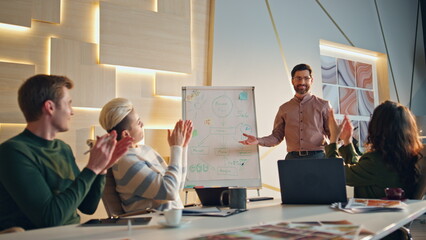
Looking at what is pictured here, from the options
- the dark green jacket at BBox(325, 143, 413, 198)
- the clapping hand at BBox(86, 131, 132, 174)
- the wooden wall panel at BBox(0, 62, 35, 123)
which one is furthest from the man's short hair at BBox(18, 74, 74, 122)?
the dark green jacket at BBox(325, 143, 413, 198)

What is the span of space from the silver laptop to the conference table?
0.53 feet

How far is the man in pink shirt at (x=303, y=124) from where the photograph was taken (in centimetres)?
368

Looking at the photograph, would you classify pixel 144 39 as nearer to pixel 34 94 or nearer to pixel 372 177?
pixel 34 94

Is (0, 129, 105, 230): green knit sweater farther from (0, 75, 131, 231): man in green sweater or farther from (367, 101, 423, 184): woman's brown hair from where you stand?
(367, 101, 423, 184): woman's brown hair

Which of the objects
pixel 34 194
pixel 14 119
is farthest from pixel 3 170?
pixel 14 119

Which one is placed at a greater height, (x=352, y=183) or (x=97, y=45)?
(x=97, y=45)

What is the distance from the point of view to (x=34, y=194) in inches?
57.2

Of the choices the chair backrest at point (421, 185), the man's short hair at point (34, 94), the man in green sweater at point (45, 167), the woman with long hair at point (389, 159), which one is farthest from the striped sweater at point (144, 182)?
the chair backrest at point (421, 185)

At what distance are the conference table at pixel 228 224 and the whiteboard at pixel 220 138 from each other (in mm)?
1759

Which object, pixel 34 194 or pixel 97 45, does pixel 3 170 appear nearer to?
pixel 34 194

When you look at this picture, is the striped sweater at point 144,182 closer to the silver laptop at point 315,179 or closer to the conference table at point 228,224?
the conference table at point 228,224

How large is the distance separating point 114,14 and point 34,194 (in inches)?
90.1

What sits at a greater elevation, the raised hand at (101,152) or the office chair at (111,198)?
the raised hand at (101,152)

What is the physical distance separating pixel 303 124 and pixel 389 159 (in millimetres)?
1652
